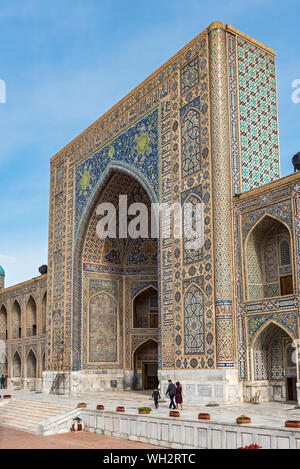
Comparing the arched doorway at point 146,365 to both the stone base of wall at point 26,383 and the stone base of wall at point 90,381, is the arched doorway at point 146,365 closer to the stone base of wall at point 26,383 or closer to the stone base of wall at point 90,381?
the stone base of wall at point 90,381

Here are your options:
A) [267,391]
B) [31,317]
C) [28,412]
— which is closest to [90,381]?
[28,412]

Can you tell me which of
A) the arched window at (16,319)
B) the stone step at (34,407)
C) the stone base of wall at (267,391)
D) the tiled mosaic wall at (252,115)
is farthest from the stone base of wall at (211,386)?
the arched window at (16,319)

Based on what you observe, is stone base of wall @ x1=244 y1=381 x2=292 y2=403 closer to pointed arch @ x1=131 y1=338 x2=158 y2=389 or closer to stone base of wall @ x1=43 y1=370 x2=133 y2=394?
pointed arch @ x1=131 y1=338 x2=158 y2=389

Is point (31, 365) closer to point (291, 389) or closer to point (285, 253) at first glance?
point (291, 389)

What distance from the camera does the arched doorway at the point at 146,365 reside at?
18141 mm

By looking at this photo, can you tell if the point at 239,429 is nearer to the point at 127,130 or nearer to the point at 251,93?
A: the point at 251,93

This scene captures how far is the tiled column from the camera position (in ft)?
37.9

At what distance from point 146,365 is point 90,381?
6.85 feet

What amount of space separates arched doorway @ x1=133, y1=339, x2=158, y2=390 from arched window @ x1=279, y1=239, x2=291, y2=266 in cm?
783

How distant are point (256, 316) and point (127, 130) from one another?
7.28 meters

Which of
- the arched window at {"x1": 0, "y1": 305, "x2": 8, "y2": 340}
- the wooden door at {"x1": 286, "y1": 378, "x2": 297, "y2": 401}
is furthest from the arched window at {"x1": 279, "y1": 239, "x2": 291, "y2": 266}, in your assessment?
the arched window at {"x1": 0, "y1": 305, "x2": 8, "y2": 340}

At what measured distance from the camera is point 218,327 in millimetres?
11570

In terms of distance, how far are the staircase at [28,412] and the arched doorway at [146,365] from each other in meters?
4.37
